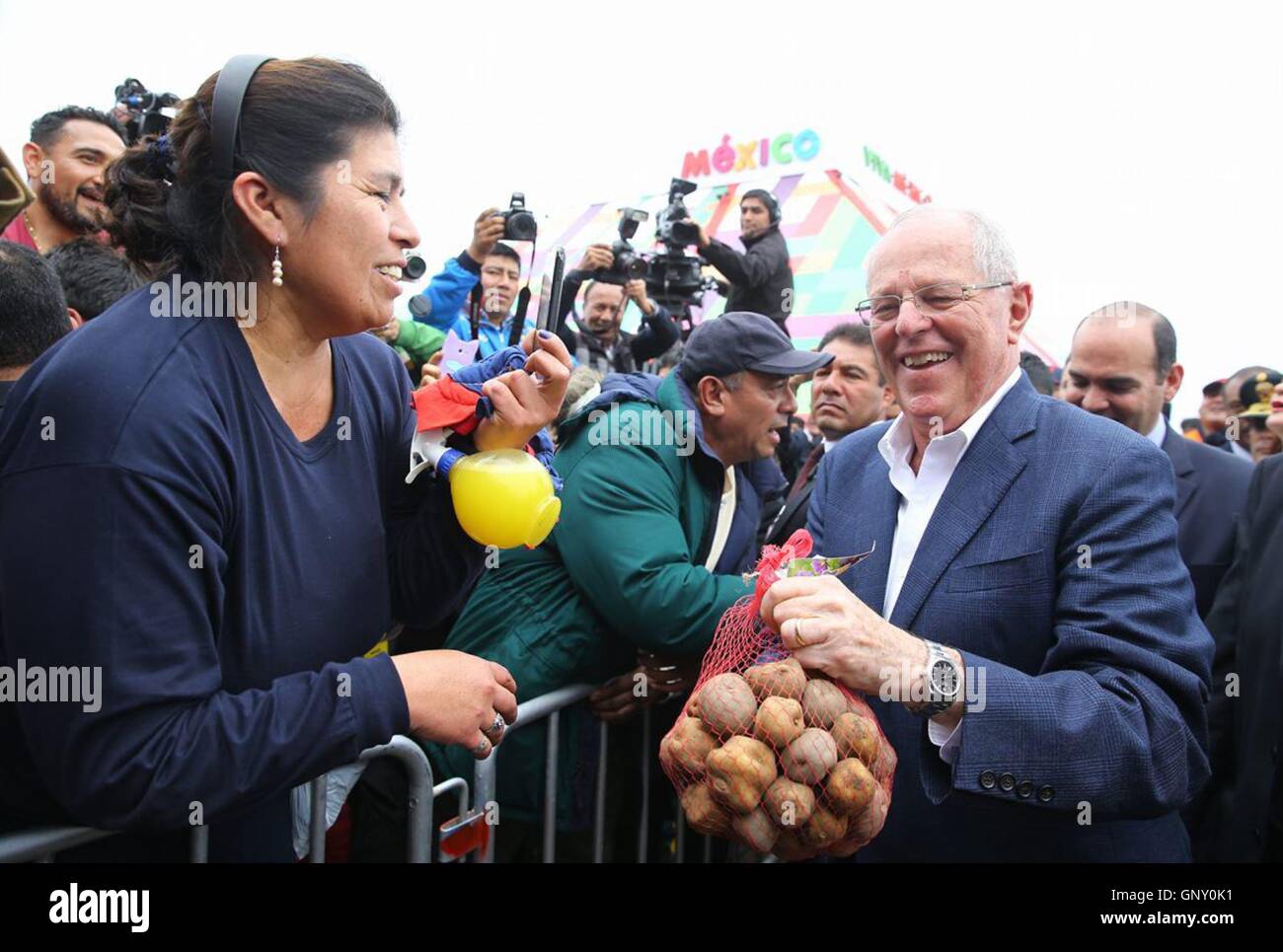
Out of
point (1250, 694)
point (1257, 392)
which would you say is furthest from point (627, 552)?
point (1257, 392)

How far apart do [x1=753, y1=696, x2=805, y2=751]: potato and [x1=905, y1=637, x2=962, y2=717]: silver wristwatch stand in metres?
0.21

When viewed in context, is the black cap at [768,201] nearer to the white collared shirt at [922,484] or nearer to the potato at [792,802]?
the white collared shirt at [922,484]

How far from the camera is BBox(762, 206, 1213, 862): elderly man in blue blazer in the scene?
64.4 inches

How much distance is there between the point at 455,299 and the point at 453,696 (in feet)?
12.1

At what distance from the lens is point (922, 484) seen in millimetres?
2104

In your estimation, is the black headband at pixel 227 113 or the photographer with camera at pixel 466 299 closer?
the black headband at pixel 227 113

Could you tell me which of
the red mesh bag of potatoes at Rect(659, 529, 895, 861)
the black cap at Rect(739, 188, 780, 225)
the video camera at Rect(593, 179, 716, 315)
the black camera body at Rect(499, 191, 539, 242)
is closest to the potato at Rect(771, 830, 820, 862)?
the red mesh bag of potatoes at Rect(659, 529, 895, 861)

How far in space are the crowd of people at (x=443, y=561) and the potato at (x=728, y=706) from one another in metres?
0.16

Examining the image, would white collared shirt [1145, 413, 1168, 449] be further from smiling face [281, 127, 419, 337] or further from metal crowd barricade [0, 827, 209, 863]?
metal crowd barricade [0, 827, 209, 863]

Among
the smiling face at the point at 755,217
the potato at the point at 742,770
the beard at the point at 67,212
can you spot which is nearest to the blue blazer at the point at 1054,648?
the potato at the point at 742,770

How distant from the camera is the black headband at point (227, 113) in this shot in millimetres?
1479

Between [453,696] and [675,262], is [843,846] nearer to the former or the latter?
[453,696]
